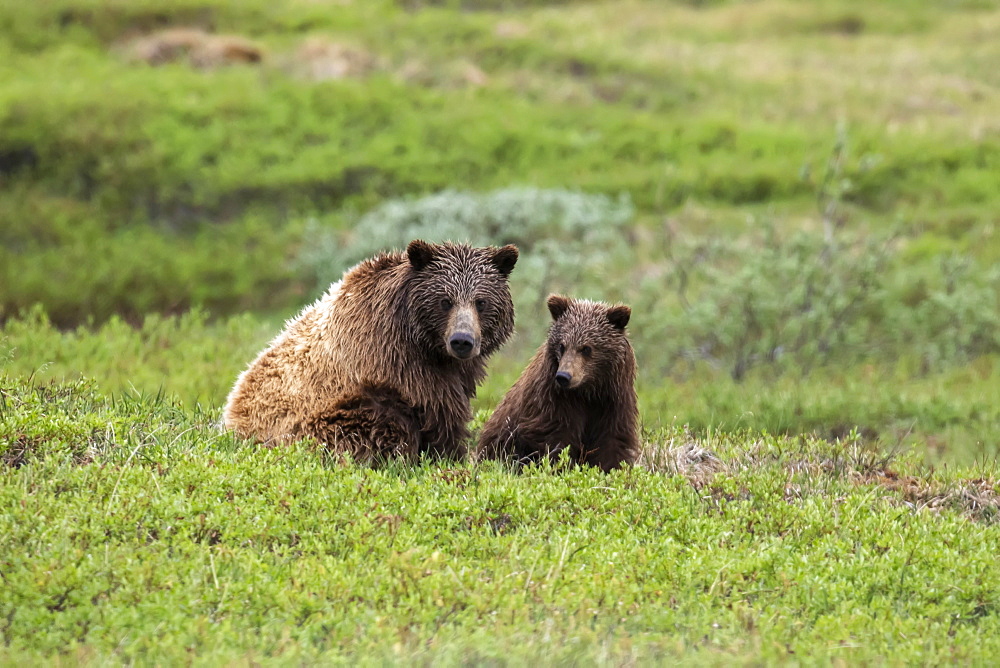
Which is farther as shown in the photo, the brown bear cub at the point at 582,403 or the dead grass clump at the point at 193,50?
the dead grass clump at the point at 193,50

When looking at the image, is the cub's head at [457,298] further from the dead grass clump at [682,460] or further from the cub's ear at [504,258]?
the dead grass clump at [682,460]

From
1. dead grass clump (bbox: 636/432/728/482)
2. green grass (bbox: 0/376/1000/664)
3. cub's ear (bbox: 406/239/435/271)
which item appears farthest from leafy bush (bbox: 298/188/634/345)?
green grass (bbox: 0/376/1000/664)

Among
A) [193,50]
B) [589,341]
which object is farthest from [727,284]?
[193,50]

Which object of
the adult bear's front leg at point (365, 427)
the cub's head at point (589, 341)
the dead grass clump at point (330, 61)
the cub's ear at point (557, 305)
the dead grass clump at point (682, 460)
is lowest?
the dead grass clump at point (682, 460)

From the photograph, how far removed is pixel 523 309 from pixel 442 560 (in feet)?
32.6

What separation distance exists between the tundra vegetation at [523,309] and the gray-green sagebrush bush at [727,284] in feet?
0.27

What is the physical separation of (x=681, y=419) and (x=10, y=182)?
617 inches

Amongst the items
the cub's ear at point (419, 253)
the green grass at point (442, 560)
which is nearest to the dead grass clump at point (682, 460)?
the green grass at point (442, 560)

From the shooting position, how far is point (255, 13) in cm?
3047

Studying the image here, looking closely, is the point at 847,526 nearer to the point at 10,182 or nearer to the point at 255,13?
the point at 10,182

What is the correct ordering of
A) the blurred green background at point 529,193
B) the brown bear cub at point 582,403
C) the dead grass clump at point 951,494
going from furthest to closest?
1. the blurred green background at point 529,193
2. the brown bear cub at point 582,403
3. the dead grass clump at point 951,494

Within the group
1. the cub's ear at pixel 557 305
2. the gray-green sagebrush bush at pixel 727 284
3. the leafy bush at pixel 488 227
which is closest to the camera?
the cub's ear at pixel 557 305

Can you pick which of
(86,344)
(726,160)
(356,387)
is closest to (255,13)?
(726,160)

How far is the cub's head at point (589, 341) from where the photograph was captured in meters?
8.12
